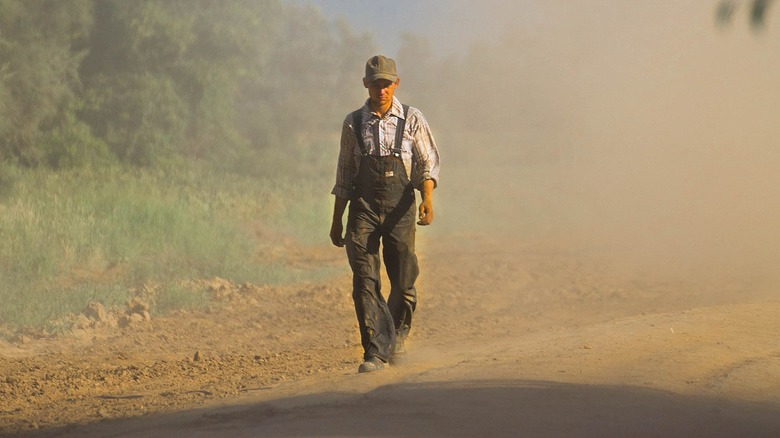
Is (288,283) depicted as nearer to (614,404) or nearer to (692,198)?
(614,404)

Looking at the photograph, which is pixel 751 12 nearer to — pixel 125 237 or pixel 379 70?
pixel 379 70

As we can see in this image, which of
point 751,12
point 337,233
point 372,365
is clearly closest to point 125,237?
point 337,233

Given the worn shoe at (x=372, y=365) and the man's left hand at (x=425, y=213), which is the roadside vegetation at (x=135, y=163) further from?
the man's left hand at (x=425, y=213)

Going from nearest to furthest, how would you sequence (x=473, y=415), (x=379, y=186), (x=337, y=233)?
(x=473, y=415) < (x=379, y=186) < (x=337, y=233)

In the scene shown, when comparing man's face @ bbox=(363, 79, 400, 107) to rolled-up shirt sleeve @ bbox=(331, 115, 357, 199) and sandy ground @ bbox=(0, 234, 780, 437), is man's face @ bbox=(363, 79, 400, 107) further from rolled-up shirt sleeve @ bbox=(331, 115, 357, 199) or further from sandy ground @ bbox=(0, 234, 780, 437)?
sandy ground @ bbox=(0, 234, 780, 437)

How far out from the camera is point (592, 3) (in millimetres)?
45688

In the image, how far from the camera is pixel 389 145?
26.7 feet

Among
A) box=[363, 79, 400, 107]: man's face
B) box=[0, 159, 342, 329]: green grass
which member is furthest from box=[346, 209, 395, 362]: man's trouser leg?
box=[0, 159, 342, 329]: green grass

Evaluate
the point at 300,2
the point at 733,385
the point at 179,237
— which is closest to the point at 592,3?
the point at 300,2

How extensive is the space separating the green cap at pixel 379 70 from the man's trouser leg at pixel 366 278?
3.00 feet

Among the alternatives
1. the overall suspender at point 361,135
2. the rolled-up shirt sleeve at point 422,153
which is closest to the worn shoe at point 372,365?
the rolled-up shirt sleeve at point 422,153

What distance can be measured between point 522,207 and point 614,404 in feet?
66.0

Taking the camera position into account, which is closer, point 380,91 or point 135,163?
point 380,91

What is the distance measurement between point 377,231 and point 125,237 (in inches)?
322
